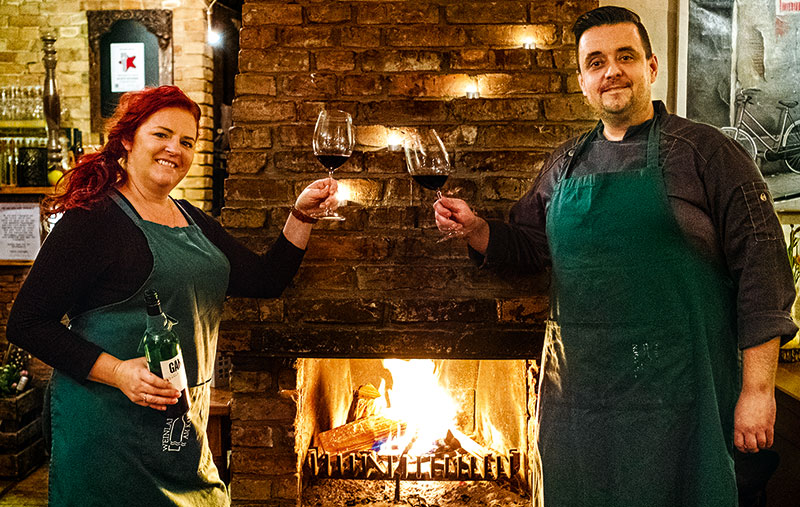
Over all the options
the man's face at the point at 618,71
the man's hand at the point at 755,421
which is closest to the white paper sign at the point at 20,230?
the man's face at the point at 618,71

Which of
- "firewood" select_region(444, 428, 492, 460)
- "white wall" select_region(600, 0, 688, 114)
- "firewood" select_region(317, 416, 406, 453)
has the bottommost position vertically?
"firewood" select_region(444, 428, 492, 460)

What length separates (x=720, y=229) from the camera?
5.06 feet

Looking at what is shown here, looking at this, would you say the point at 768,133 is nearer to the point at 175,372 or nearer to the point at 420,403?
the point at 420,403

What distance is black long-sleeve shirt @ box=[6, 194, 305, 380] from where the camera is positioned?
1.49 m

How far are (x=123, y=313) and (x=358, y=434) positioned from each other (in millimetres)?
1409

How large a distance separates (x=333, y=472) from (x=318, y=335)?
32.0 inches

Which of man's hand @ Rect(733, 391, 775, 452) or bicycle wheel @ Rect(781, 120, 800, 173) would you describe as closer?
man's hand @ Rect(733, 391, 775, 452)

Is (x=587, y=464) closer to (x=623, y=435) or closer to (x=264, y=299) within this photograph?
(x=623, y=435)

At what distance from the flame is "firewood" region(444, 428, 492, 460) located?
3 centimetres

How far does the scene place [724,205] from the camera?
4.96 ft

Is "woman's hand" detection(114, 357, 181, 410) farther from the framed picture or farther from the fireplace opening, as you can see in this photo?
the framed picture

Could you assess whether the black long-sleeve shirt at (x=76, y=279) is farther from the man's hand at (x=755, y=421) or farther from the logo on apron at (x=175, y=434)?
the man's hand at (x=755, y=421)

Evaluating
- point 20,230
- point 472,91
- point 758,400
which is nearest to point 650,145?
point 758,400

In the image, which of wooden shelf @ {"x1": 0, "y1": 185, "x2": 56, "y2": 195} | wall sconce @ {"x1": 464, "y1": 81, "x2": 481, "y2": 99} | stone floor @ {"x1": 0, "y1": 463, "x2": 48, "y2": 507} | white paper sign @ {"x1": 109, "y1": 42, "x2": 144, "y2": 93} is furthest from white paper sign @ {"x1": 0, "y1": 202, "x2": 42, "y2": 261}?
wall sconce @ {"x1": 464, "y1": 81, "x2": 481, "y2": 99}
